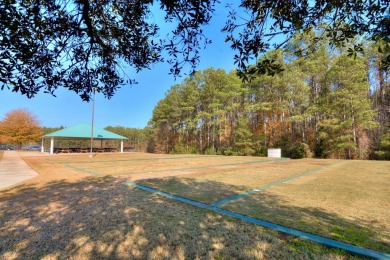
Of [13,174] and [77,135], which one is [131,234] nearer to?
[13,174]

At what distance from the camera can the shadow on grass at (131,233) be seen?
225 centimetres

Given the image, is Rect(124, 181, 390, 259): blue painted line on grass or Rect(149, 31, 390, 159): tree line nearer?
Rect(124, 181, 390, 259): blue painted line on grass

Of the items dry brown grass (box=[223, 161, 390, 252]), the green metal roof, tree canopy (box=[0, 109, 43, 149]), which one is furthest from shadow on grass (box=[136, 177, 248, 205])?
tree canopy (box=[0, 109, 43, 149])

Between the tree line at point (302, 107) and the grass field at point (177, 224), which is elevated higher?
the tree line at point (302, 107)

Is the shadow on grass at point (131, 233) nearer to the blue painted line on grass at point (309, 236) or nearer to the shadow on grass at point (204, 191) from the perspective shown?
the blue painted line on grass at point (309, 236)

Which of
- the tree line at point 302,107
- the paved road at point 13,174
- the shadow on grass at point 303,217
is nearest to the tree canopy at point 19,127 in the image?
the tree line at point 302,107

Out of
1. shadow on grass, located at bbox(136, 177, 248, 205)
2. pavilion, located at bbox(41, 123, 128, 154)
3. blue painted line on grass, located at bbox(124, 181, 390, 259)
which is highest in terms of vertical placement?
pavilion, located at bbox(41, 123, 128, 154)

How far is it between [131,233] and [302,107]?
22.1 metres

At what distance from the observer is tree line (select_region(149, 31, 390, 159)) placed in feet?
55.7

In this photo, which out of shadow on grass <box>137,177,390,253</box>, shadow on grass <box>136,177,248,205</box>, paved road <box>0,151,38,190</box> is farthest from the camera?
paved road <box>0,151,38,190</box>

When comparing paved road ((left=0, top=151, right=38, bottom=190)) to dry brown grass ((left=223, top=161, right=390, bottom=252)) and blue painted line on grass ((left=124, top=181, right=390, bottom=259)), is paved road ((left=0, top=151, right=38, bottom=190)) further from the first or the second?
dry brown grass ((left=223, top=161, right=390, bottom=252))

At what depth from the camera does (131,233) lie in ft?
8.91

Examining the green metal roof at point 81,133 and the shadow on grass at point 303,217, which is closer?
the shadow on grass at point 303,217

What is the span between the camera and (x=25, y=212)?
3533 millimetres
